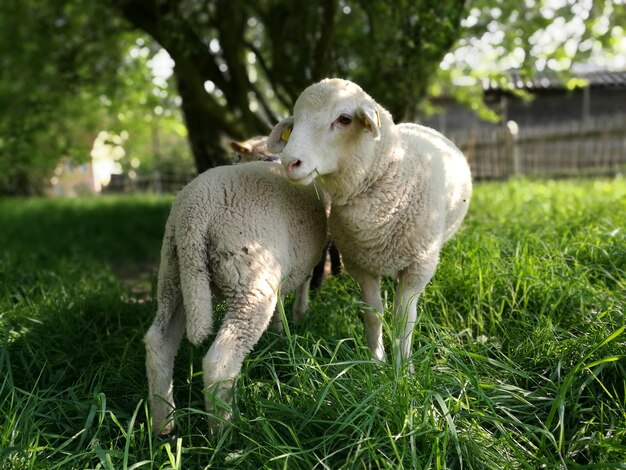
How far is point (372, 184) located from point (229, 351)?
3.27 ft

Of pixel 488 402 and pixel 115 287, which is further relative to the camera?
pixel 115 287

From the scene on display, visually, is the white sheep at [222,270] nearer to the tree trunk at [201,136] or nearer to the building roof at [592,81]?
the tree trunk at [201,136]

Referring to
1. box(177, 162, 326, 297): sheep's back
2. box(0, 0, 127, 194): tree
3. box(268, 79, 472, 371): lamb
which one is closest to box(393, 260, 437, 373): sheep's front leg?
box(268, 79, 472, 371): lamb

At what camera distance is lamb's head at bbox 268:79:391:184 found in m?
2.11

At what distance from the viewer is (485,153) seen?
11469 millimetres

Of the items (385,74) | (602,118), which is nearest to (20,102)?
(385,74)

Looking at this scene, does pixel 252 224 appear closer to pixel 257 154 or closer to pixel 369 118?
pixel 369 118

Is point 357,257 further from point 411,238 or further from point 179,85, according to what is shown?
point 179,85

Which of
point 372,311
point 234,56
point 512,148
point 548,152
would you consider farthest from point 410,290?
point 548,152

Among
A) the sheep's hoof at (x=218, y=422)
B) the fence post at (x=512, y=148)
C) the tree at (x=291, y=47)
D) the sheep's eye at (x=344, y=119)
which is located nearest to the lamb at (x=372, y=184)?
the sheep's eye at (x=344, y=119)

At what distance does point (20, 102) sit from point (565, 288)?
21.1 ft

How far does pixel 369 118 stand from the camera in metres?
2.19

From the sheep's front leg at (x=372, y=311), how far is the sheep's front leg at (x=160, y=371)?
0.94 meters

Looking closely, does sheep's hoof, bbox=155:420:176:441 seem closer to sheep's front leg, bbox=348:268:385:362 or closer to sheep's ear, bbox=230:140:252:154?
sheep's front leg, bbox=348:268:385:362
